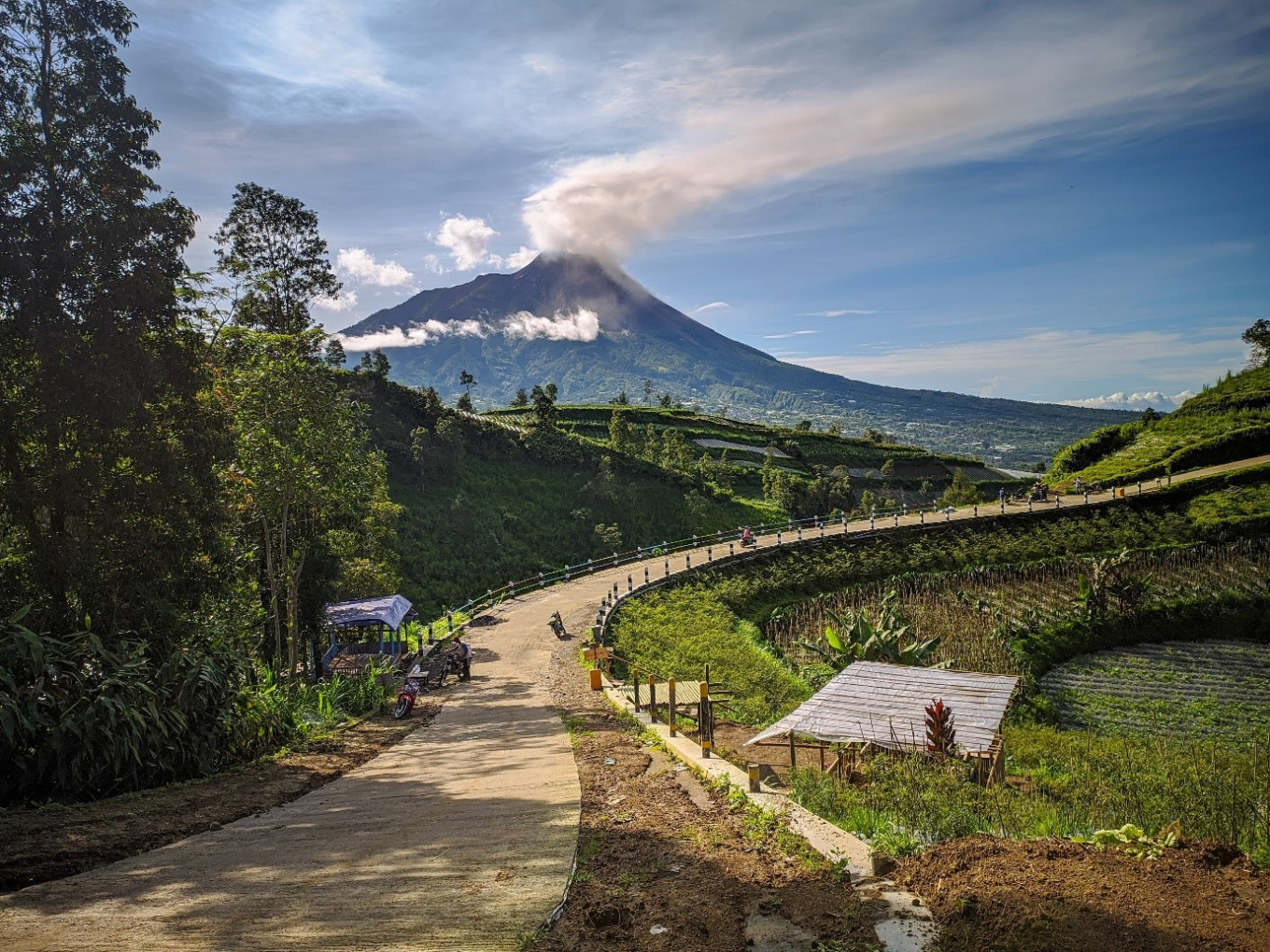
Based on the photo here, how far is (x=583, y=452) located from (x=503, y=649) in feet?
109

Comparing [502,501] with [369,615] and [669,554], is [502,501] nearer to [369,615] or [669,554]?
[669,554]

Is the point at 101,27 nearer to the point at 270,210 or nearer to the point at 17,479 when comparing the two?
the point at 17,479

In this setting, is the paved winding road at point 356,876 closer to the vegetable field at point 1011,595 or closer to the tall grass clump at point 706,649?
the tall grass clump at point 706,649

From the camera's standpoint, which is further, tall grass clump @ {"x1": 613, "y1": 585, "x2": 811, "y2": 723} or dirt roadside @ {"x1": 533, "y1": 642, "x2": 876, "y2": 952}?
tall grass clump @ {"x1": 613, "y1": 585, "x2": 811, "y2": 723}

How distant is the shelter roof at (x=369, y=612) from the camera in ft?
69.1

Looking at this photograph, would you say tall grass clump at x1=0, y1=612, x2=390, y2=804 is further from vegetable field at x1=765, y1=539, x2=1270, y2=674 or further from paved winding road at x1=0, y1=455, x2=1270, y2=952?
vegetable field at x1=765, y1=539, x2=1270, y2=674

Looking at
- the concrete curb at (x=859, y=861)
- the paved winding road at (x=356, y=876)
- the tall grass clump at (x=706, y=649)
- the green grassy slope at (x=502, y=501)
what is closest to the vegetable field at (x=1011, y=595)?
the tall grass clump at (x=706, y=649)

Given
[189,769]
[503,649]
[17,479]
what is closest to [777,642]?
[503,649]

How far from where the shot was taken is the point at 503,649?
23.9 meters

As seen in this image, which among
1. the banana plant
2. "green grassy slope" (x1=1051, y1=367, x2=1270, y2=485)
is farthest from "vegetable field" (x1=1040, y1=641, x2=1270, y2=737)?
"green grassy slope" (x1=1051, y1=367, x2=1270, y2=485)

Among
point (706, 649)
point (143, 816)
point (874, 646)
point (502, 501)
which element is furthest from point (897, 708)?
point (502, 501)

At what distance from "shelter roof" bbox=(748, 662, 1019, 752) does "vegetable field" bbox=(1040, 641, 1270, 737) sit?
771 centimetres

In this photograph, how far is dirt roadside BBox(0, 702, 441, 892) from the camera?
6871 millimetres

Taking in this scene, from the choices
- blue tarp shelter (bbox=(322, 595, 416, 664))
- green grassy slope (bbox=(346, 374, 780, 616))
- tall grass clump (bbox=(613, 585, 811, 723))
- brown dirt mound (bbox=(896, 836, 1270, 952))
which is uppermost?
green grassy slope (bbox=(346, 374, 780, 616))
